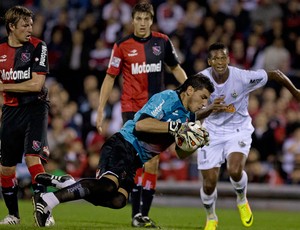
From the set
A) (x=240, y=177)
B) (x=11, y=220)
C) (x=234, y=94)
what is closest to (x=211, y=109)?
(x=234, y=94)

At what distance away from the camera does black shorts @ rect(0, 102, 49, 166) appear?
11695 mm

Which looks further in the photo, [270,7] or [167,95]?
[270,7]

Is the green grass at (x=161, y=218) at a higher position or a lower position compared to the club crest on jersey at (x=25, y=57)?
lower

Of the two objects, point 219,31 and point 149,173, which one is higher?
point 219,31

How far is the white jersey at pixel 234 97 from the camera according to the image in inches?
482

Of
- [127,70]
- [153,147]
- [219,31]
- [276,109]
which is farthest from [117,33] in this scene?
[153,147]

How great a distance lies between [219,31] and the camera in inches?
794

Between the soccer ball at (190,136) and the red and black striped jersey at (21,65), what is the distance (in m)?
2.46

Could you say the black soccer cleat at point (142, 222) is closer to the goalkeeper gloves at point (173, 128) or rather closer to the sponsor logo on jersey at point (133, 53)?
the sponsor logo on jersey at point (133, 53)

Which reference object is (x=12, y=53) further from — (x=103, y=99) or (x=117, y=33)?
(x=117, y=33)

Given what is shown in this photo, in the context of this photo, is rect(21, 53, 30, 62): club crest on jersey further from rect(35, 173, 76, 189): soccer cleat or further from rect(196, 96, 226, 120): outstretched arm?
rect(196, 96, 226, 120): outstretched arm

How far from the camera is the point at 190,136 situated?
1006 centimetres

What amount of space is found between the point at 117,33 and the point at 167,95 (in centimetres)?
1049

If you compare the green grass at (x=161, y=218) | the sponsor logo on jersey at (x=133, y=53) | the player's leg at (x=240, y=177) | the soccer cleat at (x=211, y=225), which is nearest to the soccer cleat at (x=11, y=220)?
the green grass at (x=161, y=218)
